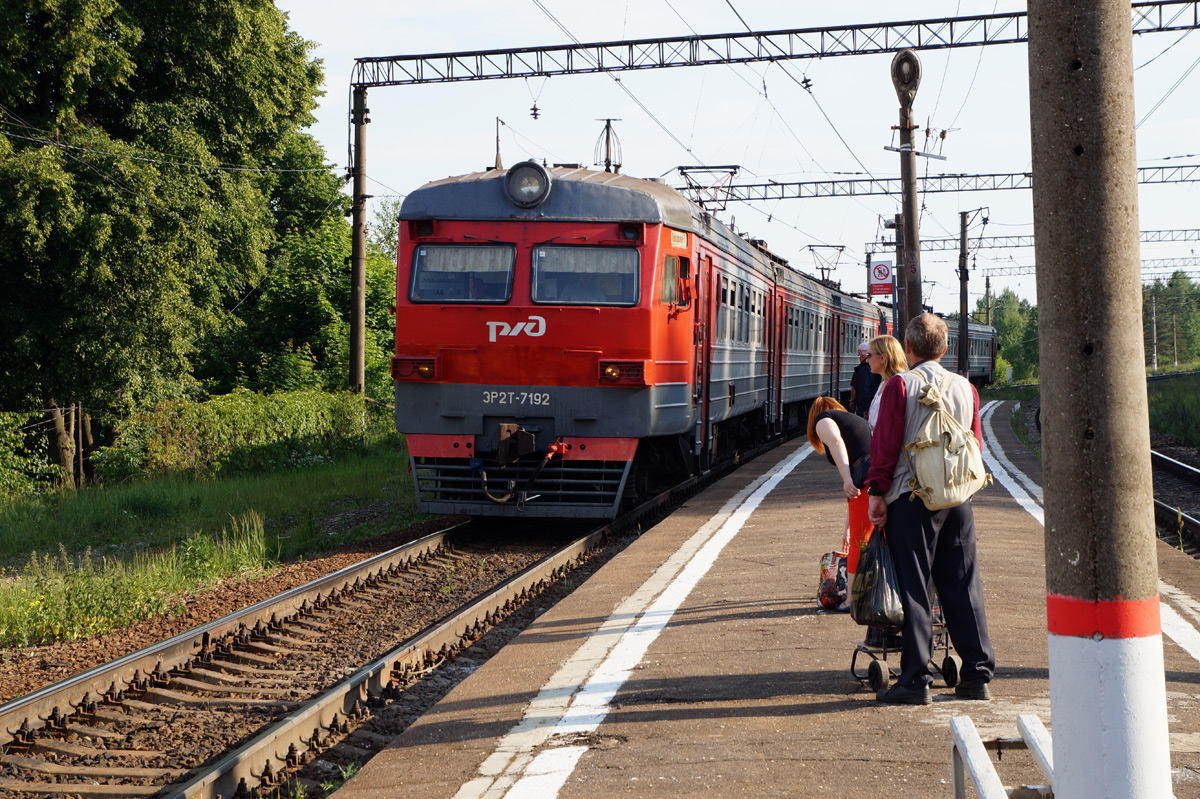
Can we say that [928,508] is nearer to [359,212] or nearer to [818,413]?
[818,413]

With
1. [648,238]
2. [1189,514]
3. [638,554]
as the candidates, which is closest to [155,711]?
[638,554]

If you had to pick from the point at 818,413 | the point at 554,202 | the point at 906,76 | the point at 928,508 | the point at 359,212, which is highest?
the point at 359,212

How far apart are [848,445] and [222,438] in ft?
50.8

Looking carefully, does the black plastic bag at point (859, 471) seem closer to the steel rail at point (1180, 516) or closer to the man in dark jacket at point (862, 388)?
the steel rail at point (1180, 516)

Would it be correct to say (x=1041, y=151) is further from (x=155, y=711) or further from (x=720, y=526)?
(x=720, y=526)

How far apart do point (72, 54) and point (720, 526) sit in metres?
16.2

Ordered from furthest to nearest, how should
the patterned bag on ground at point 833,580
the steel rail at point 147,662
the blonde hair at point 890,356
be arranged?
the patterned bag on ground at point 833,580
the steel rail at point 147,662
the blonde hair at point 890,356

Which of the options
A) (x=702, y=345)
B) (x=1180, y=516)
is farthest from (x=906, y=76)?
(x=1180, y=516)

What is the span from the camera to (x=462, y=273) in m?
11.5

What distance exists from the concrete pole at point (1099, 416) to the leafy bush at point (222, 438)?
17456 mm

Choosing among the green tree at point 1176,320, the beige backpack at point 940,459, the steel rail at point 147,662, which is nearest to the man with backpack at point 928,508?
the beige backpack at point 940,459

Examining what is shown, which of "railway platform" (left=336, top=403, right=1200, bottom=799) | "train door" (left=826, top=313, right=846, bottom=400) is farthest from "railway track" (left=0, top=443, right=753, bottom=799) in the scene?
"train door" (left=826, top=313, right=846, bottom=400)

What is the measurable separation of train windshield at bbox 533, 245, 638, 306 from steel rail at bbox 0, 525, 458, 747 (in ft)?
11.0

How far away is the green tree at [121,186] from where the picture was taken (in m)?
20.4
